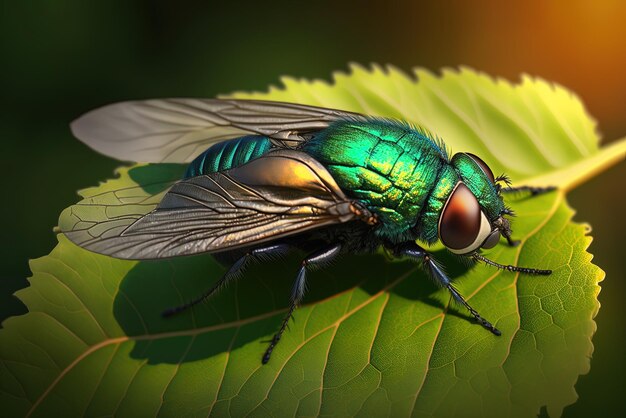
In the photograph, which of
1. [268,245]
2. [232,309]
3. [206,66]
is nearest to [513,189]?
[268,245]

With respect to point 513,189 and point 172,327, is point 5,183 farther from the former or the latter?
point 513,189

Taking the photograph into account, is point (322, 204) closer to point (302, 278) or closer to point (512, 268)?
point (302, 278)

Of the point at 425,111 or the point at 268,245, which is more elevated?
the point at 425,111

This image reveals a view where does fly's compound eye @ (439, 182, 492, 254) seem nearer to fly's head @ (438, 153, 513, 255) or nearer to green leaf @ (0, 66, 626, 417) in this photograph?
fly's head @ (438, 153, 513, 255)

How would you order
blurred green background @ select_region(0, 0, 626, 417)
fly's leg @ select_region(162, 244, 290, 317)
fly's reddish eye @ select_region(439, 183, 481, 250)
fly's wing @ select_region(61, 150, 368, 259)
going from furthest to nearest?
blurred green background @ select_region(0, 0, 626, 417) < fly's leg @ select_region(162, 244, 290, 317) < fly's reddish eye @ select_region(439, 183, 481, 250) < fly's wing @ select_region(61, 150, 368, 259)

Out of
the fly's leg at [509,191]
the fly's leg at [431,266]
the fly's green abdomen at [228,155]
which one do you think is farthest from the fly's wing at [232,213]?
the fly's leg at [509,191]

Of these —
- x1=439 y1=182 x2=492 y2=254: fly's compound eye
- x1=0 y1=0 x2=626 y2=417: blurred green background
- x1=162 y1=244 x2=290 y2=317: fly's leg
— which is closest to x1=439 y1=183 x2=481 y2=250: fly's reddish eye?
x1=439 y1=182 x2=492 y2=254: fly's compound eye
